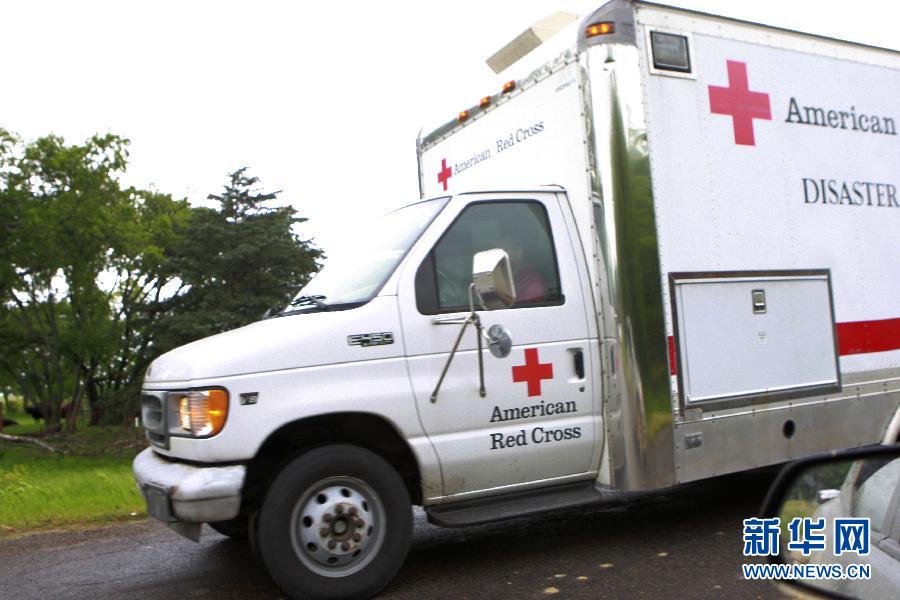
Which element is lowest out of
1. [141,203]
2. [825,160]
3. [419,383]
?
[419,383]

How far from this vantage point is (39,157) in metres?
26.8

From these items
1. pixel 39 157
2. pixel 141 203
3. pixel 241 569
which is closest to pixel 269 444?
pixel 241 569

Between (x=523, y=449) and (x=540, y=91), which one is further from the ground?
(x=540, y=91)

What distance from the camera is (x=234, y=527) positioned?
18.5 feet

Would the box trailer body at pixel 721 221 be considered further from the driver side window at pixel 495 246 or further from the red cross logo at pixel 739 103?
the driver side window at pixel 495 246

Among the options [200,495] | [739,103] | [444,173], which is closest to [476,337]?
[200,495]

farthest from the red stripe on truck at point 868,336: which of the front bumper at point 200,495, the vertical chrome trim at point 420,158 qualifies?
the front bumper at point 200,495

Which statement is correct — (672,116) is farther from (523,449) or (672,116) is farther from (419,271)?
(523,449)

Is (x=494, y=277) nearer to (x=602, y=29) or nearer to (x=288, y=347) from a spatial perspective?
(x=288, y=347)

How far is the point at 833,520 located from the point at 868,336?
449cm

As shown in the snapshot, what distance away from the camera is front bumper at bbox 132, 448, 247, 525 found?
13.7ft

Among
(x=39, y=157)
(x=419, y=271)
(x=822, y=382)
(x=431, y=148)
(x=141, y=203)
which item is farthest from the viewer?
(x=141, y=203)

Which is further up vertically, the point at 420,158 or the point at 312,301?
the point at 420,158

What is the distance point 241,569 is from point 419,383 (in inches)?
71.9
